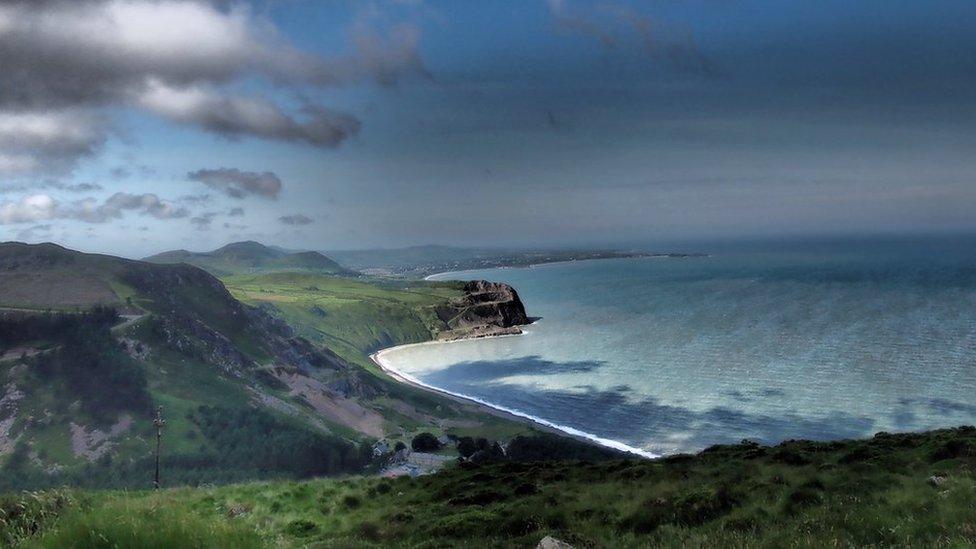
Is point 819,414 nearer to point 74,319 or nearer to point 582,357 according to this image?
point 582,357

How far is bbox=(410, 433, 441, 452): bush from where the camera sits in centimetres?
9775

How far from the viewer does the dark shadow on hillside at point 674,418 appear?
86500 millimetres

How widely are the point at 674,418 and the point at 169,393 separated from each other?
4136 inches

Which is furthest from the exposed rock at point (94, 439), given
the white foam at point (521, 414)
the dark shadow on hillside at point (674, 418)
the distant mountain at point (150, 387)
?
the dark shadow on hillside at point (674, 418)

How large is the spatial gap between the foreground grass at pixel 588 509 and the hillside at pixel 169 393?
240 feet

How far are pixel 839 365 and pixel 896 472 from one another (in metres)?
122

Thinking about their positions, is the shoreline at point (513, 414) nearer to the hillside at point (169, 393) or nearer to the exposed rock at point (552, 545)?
the hillside at point (169, 393)

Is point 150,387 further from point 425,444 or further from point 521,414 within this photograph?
point 521,414

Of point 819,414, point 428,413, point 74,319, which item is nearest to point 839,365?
point 819,414

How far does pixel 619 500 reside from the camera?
68.8 ft

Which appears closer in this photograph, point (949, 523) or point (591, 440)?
point (949, 523)

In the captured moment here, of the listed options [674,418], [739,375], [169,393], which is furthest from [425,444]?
[739,375]

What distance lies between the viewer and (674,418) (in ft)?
328

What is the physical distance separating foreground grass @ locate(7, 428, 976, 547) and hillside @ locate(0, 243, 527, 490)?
73.0 m
